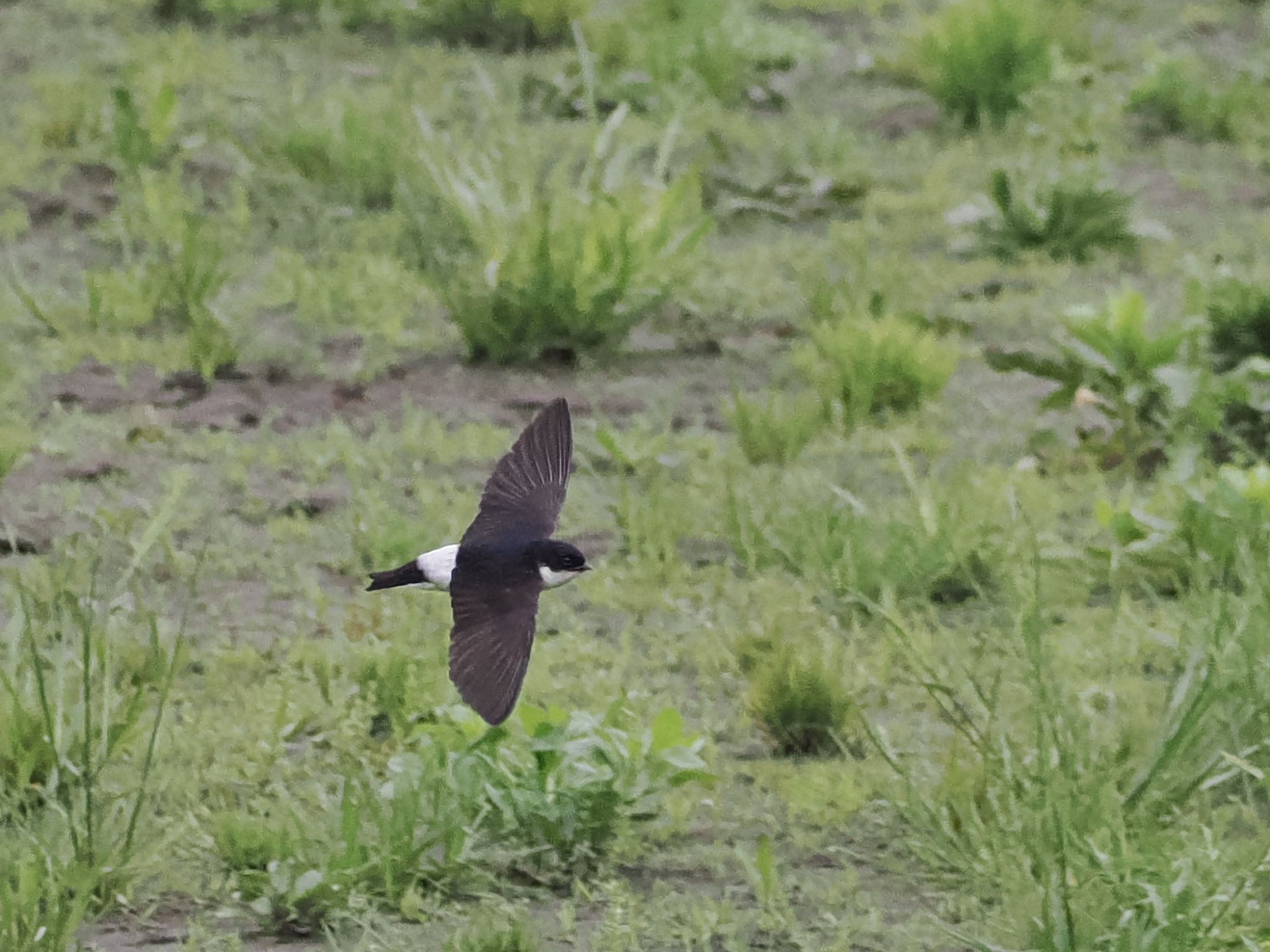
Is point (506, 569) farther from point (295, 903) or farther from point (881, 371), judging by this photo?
point (881, 371)

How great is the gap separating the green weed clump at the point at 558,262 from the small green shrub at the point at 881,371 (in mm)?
604

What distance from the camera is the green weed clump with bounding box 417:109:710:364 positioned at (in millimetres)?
5664

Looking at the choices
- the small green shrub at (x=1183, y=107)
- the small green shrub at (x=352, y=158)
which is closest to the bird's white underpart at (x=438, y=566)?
the small green shrub at (x=352, y=158)

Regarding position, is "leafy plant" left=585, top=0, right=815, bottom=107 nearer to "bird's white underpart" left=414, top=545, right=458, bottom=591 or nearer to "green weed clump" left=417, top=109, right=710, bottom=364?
"green weed clump" left=417, top=109, right=710, bottom=364

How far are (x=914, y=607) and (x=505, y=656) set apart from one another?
1.90 meters

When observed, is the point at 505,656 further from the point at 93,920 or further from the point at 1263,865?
the point at 1263,865

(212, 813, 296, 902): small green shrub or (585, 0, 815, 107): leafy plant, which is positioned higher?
(585, 0, 815, 107): leafy plant

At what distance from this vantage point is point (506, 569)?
8.95 ft

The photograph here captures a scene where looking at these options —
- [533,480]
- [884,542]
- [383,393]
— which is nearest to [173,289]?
[383,393]

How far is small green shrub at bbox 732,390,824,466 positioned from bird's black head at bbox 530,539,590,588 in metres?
2.33

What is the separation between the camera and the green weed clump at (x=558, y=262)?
18.6 feet

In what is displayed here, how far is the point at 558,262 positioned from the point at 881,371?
0.99 m

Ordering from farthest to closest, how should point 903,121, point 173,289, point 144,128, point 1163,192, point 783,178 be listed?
point 903,121, point 1163,192, point 783,178, point 144,128, point 173,289

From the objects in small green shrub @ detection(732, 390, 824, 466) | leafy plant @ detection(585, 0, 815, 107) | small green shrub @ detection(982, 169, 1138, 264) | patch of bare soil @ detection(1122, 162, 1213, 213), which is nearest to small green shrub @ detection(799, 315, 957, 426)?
small green shrub @ detection(732, 390, 824, 466)
